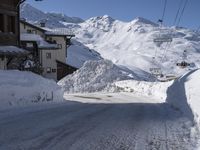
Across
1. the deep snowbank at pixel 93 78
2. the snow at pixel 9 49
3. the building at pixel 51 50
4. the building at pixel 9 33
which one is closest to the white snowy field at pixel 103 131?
the snow at pixel 9 49

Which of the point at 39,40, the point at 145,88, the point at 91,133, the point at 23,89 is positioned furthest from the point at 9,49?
the point at 39,40

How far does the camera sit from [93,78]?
47.1m

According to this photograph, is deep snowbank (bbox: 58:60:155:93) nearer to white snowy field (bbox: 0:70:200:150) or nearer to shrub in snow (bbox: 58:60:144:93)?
shrub in snow (bbox: 58:60:144:93)

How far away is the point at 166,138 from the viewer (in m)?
10.0

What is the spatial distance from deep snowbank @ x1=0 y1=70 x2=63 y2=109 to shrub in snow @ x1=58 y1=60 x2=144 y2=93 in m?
20.5

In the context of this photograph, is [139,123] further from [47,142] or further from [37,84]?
[37,84]

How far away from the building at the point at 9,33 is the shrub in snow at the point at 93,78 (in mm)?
14943

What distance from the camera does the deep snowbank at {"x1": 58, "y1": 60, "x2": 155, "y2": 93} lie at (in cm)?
4466

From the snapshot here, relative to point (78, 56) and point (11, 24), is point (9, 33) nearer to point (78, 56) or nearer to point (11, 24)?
point (11, 24)

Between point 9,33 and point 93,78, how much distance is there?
61.9 ft

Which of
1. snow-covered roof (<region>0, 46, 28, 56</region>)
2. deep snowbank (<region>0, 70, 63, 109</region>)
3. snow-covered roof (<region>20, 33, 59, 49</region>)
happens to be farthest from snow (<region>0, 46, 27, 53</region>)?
snow-covered roof (<region>20, 33, 59, 49</region>)

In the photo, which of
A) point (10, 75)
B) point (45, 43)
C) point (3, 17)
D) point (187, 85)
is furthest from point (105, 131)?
point (45, 43)

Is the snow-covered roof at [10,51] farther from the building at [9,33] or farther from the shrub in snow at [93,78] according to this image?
the shrub in snow at [93,78]

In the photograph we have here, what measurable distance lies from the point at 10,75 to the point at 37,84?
2384 mm
